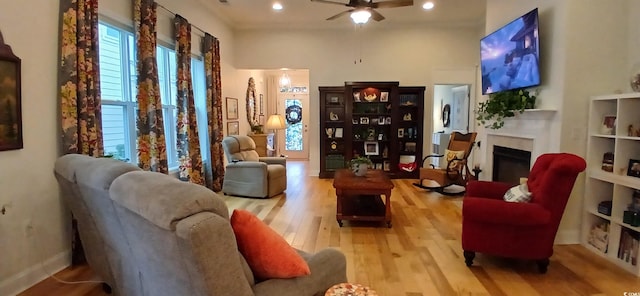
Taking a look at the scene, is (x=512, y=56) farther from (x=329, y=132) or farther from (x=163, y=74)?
(x=163, y=74)

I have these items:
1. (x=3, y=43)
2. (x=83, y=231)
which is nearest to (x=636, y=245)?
(x=83, y=231)

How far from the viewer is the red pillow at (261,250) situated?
1558 millimetres

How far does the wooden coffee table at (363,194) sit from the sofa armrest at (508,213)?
45.3 inches

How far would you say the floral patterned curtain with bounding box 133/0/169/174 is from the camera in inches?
161

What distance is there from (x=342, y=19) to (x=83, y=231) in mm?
5945

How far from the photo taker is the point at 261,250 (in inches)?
61.6

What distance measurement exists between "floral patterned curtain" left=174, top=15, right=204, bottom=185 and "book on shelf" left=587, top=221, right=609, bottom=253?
4787 millimetres

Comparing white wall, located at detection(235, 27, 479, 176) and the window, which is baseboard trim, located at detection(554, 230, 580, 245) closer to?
white wall, located at detection(235, 27, 479, 176)

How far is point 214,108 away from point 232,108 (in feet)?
3.91

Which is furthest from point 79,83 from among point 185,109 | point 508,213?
point 508,213

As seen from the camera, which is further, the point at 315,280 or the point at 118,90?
the point at 118,90

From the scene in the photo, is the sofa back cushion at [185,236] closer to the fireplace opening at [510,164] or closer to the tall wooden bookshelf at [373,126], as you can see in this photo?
the fireplace opening at [510,164]

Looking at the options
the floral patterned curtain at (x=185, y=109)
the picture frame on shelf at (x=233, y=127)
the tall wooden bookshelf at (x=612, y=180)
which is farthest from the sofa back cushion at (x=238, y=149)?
the tall wooden bookshelf at (x=612, y=180)

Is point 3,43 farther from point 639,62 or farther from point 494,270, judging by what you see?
point 639,62
